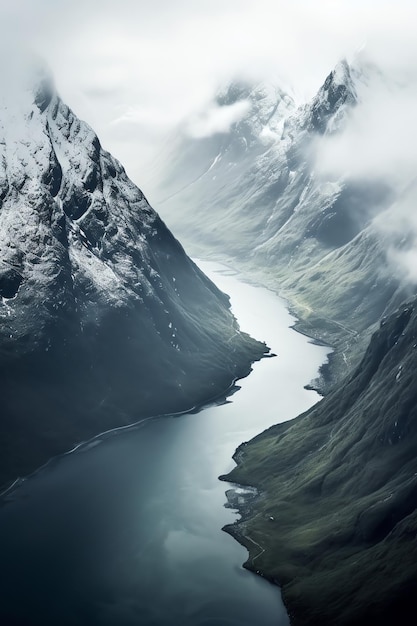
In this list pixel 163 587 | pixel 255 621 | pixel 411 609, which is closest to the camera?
pixel 411 609

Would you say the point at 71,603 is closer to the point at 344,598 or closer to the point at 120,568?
the point at 120,568

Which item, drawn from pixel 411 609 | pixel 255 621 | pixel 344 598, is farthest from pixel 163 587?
pixel 411 609

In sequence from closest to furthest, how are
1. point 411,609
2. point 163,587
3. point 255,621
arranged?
point 411,609, point 255,621, point 163,587

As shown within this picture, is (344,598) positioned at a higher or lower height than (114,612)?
lower

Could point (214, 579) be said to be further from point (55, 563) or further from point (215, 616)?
point (55, 563)

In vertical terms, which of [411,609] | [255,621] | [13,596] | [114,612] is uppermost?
[13,596]

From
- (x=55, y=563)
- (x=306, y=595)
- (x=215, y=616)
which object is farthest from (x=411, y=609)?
(x=55, y=563)

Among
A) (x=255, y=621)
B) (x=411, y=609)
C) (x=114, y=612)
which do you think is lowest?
(x=411, y=609)

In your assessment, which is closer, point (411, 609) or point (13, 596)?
point (411, 609)

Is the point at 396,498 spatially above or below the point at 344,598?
above
